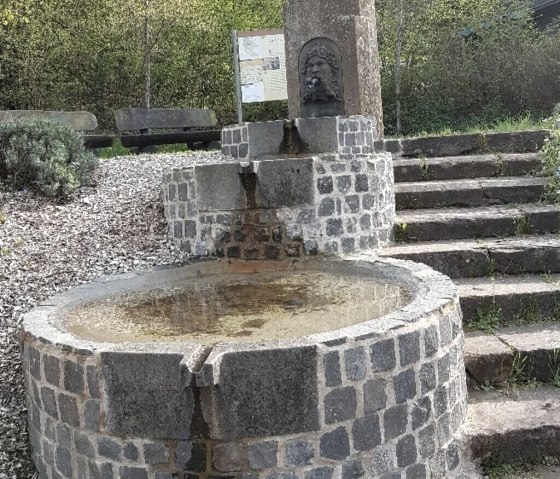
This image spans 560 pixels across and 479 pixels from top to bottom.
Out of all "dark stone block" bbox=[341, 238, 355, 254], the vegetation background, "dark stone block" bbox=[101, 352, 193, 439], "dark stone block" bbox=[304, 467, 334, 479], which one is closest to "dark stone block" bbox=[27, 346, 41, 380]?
"dark stone block" bbox=[101, 352, 193, 439]

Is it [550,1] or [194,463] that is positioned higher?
[550,1]

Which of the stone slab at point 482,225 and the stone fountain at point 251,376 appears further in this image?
the stone slab at point 482,225

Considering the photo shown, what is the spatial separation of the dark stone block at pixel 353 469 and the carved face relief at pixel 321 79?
5737mm

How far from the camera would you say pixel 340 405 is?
3.09 m

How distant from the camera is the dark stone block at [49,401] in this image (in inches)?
132

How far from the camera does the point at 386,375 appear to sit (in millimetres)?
3201

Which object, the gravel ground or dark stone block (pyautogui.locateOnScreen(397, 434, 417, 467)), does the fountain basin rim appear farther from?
dark stone block (pyautogui.locateOnScreen(397, 434, 417, 467))

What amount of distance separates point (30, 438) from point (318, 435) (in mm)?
1807

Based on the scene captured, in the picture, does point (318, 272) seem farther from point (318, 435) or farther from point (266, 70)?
point (266, 70)

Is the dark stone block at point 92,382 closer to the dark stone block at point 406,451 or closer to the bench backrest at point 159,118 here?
the dark stone block at point 406,451

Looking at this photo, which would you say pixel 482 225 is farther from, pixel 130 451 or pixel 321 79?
pixel 130 451

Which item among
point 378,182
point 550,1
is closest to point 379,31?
point 550,1

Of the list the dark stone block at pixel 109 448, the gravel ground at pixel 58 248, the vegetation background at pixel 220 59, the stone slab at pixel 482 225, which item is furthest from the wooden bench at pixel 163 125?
the dark stone block at pixel 109 448

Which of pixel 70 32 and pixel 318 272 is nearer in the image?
pixel 318 272
